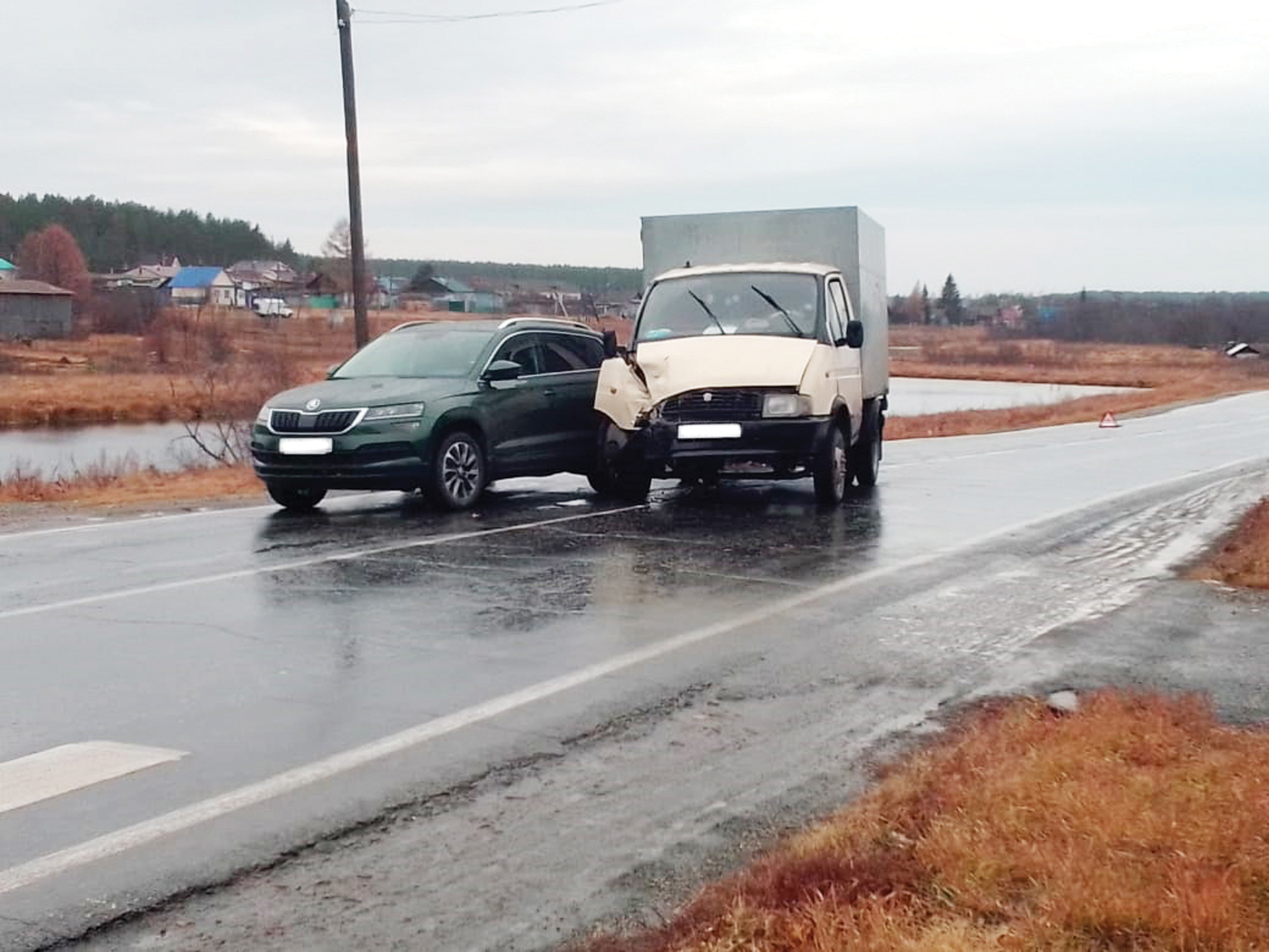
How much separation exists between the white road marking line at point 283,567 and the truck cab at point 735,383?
3.06 ft

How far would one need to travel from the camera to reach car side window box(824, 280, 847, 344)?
1386 centimetres

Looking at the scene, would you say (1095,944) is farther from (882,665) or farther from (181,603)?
(181,603)

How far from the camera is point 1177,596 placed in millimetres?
8875

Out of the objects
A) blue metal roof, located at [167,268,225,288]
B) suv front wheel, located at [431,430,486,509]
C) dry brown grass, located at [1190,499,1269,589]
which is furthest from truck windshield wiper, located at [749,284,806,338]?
blue metal roof, located at [167,268,225,288]

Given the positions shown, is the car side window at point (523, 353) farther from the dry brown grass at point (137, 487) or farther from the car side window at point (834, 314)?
the dry brown grass at point (137, 487)

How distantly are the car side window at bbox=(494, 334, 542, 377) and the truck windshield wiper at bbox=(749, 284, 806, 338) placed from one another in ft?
7.20

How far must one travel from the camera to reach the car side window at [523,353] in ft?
45.9

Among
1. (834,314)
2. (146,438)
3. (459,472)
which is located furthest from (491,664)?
(146,438)

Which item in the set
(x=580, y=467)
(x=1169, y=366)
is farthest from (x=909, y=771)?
(x=1169, y=366)

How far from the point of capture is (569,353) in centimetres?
1492

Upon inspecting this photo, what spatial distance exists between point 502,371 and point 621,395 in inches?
48.3

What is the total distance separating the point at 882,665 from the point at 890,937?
348cm

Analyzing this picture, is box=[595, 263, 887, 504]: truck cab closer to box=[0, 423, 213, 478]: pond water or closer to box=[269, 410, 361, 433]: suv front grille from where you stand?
box=[269, 410, 361, 433]: suv front grille

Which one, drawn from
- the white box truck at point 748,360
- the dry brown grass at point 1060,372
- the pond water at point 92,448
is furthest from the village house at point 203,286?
the white box truck at point 748,360
